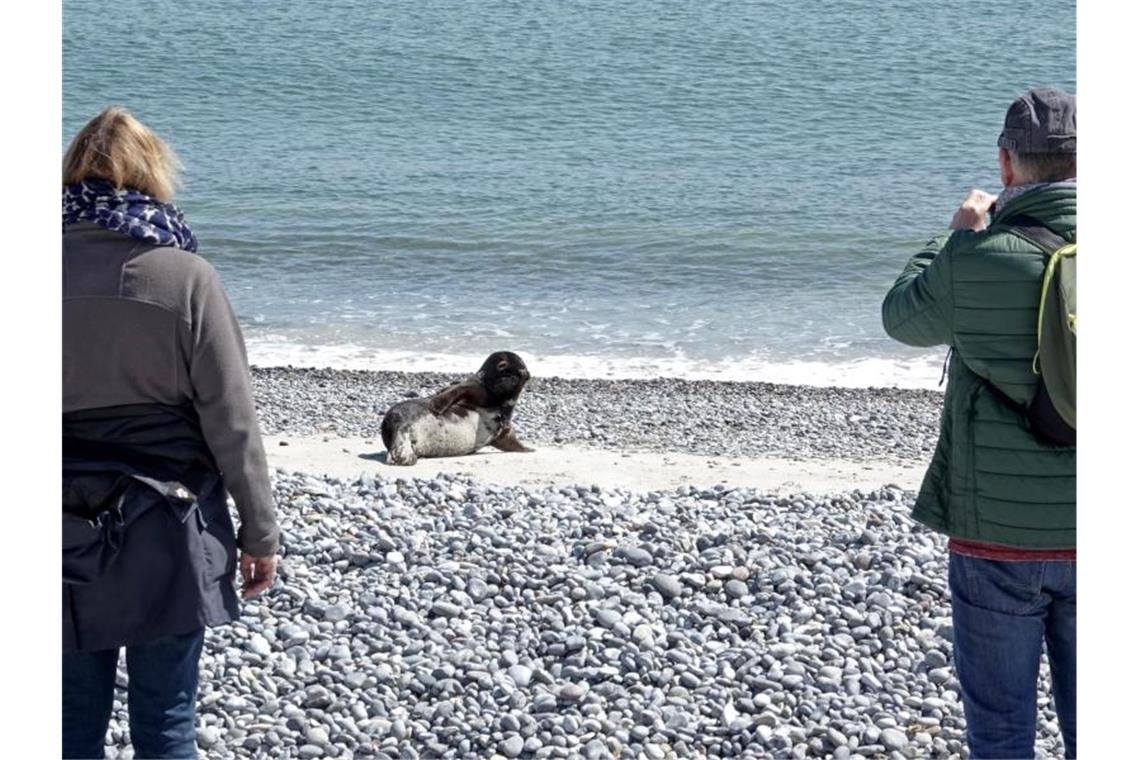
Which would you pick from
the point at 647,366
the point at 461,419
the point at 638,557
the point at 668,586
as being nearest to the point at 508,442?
the point at 461,419

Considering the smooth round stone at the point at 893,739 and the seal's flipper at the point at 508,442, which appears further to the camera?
the seal's flipper at the point at 508,442

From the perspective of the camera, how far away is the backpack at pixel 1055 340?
314 cm

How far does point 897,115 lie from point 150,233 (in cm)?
3374

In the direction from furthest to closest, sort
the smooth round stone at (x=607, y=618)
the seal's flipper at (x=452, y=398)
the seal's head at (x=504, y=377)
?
the seal's head at (x=504, y=377), the seal's flipper at (x=452, y=398), the smooth round stone at (x=607, y=618)

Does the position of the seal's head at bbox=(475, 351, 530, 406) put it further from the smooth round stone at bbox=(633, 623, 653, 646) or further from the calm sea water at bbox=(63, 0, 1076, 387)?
the smooth round stone at bbox=(633, 623, 653, 646)

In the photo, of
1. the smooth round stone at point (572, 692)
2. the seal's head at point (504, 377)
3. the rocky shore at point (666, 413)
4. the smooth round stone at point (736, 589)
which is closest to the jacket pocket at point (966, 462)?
the smooth round stone at point (572, 692)

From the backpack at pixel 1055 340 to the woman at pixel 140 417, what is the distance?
169 cm

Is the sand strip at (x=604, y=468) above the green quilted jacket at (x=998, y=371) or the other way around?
the other way around

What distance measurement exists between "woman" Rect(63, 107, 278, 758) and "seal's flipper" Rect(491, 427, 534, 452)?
7.61 metres

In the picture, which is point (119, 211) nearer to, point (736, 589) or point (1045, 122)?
point (1045, 122)

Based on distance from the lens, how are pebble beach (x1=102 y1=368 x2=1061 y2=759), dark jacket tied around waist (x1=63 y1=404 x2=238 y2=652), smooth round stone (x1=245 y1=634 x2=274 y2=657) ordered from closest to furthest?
dark jacket tied around waist (x1=63 y1=404 x2=238 y2=652) → pebble beach (x1=102 y1=368 x2=1061 y2=759) → smooth round stone (x1=245 y1=634 x2=274 y2=657)

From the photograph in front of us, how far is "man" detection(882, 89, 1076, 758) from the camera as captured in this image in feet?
10.6

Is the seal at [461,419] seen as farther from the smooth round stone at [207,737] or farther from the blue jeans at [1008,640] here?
the blue jeans at [1008,640]

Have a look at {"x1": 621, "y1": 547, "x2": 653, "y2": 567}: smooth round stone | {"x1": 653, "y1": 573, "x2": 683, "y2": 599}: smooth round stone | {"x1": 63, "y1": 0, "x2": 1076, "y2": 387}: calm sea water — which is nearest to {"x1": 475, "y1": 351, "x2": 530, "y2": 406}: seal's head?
{"x1": 63, "y1": 0, "x2": 1076, "y2": 387}: calm sea water
